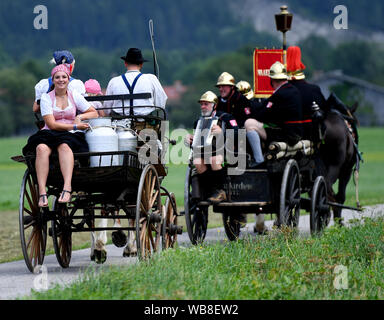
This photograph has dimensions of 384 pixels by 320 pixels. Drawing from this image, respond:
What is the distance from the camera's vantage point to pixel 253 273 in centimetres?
833

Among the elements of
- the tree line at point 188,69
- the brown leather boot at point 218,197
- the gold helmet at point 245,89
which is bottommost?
the brown leather boot at point 218,197

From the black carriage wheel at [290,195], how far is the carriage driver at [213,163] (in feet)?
2.46

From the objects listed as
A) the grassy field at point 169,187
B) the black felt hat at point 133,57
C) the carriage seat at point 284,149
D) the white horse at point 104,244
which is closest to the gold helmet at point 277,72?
the carriage seat at point 284,149

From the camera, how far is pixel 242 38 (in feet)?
439

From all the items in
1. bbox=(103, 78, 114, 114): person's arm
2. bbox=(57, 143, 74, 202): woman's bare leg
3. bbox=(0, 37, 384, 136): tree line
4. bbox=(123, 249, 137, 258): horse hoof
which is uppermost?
bbox=(0, 37, 384, 136): tree line

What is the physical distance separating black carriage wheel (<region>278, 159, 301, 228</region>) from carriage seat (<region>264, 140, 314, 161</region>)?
6.2 inches

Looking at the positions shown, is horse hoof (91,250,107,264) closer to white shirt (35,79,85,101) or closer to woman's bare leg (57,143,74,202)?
woman's bare leg (57,143,74,202)

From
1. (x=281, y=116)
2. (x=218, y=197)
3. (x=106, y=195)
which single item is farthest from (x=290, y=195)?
(x=106, y=195)

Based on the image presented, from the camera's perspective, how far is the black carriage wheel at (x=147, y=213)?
29.8 ft

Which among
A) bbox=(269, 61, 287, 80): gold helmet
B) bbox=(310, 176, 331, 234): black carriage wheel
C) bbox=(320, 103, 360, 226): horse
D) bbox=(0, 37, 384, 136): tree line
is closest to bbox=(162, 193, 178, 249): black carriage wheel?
bbox=(310, 176, 331, 234): black carriage wheel

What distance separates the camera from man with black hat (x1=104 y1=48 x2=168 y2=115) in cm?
1038

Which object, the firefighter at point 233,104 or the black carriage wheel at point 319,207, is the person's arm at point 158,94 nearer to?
the firefighter at point 233,104

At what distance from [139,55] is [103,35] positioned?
397ft
